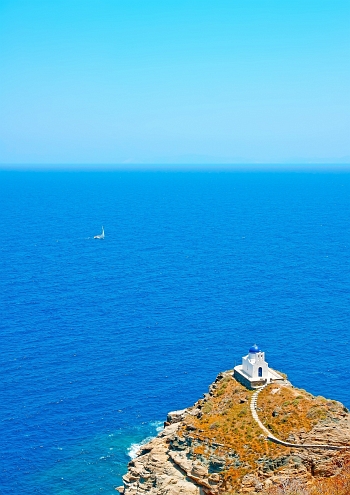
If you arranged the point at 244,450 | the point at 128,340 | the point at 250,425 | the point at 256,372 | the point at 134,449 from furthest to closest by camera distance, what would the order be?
the point at 128,340, the point at 134,449, the point at 256,372, the point at 250,425, the point at 244,450

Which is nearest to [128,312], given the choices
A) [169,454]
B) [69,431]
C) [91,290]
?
[91,290]

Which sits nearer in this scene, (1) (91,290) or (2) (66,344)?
(2) (66,344)

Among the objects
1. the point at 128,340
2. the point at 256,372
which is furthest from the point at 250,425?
the point at 128,340

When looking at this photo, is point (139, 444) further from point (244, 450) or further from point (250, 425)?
point (244, 450)

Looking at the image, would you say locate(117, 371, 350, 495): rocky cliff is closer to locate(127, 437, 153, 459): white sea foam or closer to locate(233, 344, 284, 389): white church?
locate(233, 344, 284, 389): white church

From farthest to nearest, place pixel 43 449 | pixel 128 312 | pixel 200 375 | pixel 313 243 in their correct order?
1. pixel 313 243
2. pixel 128 312
3. pixel 200 375
4. pixel 43 449

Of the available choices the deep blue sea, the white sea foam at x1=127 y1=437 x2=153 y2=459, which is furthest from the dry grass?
the deep blue sea

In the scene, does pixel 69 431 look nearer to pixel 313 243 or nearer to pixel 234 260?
pixel 234 260

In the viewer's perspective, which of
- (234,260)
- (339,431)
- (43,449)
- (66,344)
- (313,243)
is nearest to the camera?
(339,431)
